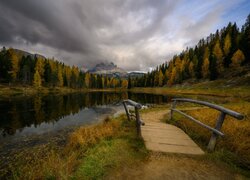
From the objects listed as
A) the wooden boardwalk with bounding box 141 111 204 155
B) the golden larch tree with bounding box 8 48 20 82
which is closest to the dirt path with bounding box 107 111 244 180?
the wooden boardwalk with bounding box 141 111 204 155

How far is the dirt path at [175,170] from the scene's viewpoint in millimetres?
3721

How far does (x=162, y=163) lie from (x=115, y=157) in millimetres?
1514

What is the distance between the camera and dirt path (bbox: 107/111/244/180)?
3721 mm

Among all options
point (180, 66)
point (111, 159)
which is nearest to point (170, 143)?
point (111, 159)

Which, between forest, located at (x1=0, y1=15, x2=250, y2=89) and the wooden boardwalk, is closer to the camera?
the wooden boardwalk

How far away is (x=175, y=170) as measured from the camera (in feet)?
12.9

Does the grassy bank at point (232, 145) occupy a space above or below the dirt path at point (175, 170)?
above

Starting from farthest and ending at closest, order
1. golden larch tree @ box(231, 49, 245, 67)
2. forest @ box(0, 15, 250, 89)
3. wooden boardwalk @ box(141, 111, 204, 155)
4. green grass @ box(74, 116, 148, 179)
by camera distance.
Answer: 1. forest @ box(0, 15, 250, 89)
2. golden larch tree @ box(231, 49, 245, 67)
3. wooden boardwalk @ box(141, 111, 204, 155)
4. green grass @ box(74, 116, 148, 179)

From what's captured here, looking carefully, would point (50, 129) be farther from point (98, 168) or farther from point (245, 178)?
point (245, 178)

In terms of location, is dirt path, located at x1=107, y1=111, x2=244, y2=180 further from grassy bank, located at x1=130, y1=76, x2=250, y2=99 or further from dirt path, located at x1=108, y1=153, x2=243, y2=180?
grassy bank, located at x1=130, y1=76, x2=250, y2=99

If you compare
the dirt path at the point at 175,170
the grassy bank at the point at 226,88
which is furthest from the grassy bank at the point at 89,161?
the grassy bank at the point at 226,88

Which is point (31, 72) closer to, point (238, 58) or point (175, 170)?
point (175, 170)

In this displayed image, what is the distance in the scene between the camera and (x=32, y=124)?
14023 mm

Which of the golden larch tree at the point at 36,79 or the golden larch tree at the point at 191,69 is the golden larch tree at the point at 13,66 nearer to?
the golden larch tree at the point at 36,79
